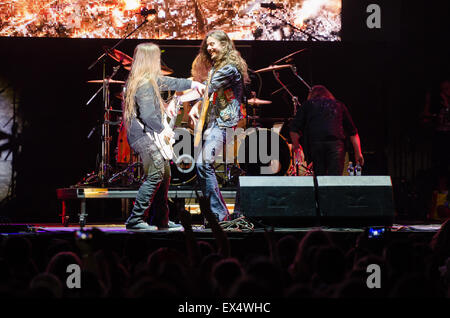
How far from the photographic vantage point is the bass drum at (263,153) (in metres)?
8.44

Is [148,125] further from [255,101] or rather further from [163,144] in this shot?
[255,101]

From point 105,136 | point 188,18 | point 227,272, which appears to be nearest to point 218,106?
point 227,272

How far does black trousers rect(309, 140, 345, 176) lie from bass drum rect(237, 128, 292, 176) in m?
2.71

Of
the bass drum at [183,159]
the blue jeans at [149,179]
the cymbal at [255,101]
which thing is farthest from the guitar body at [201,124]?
the cymbal at [255,101]

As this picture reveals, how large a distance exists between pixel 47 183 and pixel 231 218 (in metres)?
4.93

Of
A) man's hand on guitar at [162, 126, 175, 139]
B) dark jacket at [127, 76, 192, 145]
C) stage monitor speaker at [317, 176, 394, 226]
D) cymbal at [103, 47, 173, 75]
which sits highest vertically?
cymbal at [103, 47, 173, 75]

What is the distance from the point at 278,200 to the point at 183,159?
153 inches

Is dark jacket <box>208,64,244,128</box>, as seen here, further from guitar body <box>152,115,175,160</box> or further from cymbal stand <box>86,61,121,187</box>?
cymbal stand <box>86,61,121,187</box>

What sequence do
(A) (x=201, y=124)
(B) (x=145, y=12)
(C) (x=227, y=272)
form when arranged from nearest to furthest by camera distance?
(C) (x=227, y=272) < (A) (x=201, y=124) < (B) (x=145, y=12)

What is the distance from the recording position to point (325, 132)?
5.70 meters

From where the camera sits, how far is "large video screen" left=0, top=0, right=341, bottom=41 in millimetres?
8312

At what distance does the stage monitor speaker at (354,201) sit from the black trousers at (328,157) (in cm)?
74

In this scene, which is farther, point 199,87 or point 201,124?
point 199,87

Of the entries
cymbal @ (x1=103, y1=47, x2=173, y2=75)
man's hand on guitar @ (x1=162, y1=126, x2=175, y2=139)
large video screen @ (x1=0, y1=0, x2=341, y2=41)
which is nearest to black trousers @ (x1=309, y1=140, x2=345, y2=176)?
man's hand on guitar @ (x1=162, y1=126, x2=175, y2=139)
